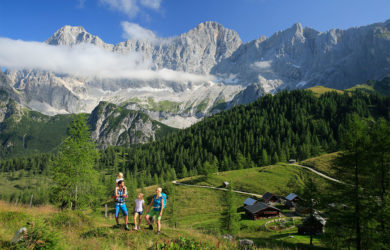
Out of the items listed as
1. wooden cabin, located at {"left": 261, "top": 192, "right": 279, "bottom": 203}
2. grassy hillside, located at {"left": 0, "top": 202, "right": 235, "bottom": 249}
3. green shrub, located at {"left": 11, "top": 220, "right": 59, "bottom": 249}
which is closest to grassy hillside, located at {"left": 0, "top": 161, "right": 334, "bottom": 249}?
grassy hillside, located at {"left": 0, "top": 202, "right": 235, "bottom": 249}

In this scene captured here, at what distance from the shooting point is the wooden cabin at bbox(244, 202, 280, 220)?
186 ft

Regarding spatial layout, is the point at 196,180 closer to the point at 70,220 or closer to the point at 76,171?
the point at 76,171

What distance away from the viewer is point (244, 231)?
158 ft

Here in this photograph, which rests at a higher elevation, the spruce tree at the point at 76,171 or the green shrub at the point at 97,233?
the spruce tree at the point at 76,171

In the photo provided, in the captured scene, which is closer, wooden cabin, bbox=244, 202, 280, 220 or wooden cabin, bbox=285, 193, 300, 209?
wooden cabin, bbox=244, 202, 280, 220

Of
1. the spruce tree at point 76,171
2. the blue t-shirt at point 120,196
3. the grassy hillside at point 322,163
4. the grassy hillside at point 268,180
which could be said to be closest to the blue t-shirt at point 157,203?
the blue t-shirt at point 120,196

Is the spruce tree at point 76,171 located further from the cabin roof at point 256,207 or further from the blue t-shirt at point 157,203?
the cabin roof at point 256,207

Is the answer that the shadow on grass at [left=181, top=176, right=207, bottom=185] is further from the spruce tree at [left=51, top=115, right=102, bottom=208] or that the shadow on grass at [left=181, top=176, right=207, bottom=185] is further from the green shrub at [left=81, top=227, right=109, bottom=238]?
the green shrub at [left=81, top=227, right=109, bottom=238]

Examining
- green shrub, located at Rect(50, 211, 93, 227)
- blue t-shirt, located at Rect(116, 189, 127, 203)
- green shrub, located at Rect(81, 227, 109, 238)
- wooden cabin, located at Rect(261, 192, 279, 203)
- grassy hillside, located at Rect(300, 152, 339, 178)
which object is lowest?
wooden cabin, located at Rect(261, 192, 279, 203)

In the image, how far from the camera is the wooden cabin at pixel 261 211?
56.6 metres

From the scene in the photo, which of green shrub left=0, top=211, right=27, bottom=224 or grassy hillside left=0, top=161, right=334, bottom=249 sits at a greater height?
green shrub left=0, top=211, right=27, bottom=224

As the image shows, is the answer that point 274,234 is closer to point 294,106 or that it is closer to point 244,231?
point 244,231

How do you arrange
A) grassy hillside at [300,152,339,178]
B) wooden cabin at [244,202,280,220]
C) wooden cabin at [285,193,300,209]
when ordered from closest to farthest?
wooden cabin at [244,202,280,220] < wooden cabin at [285,193,300,209] < grassy hillside at [300,152,339,178]

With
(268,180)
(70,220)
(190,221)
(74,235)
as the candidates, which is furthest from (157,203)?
(268,180)
